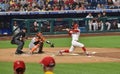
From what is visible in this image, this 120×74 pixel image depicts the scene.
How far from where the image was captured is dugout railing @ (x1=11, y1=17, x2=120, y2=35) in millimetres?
28359

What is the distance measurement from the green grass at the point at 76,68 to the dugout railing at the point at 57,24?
13967 mm

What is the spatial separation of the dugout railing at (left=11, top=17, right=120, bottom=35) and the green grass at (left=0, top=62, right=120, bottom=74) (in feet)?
45.8

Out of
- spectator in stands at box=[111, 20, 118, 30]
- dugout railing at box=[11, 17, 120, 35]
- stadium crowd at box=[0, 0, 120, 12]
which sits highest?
stadium crowd at box=[0, 0, 120, 12]

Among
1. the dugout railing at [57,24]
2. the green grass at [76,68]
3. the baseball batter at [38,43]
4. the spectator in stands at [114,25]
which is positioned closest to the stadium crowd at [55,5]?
the dugout railing at [57,24]

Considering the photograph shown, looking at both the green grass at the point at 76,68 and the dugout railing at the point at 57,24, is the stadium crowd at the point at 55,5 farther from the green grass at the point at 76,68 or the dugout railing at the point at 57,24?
the green grass at the point at 76,68

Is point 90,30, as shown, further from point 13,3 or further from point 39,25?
point 13,3

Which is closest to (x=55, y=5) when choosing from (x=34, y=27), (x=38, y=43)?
(x=34, y=27)

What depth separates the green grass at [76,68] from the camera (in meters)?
12.1

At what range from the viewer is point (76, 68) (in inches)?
510

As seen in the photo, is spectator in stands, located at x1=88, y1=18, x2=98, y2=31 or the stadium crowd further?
spectator in stands, located at x1=88, y1=18, x2=98, y2=31

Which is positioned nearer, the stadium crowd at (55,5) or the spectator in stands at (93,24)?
the stadium crowd at (55,5)

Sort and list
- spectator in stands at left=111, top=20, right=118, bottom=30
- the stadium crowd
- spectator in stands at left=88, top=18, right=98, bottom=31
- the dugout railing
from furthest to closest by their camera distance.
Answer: spectator in stands at left=111, top=20, right=118, bottom=30
spectator in stands at left=88, top=18, right=98, bottom=31
the stadium crowd
the dugout railing

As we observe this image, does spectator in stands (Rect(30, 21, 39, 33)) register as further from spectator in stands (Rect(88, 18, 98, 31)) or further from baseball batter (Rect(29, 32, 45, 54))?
baseball batter (Rect(29, 32, 45, 54))

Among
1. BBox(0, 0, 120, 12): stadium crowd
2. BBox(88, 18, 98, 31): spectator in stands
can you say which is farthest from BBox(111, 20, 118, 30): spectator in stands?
BBox(0, 0, 120, 12): stadium crowd
